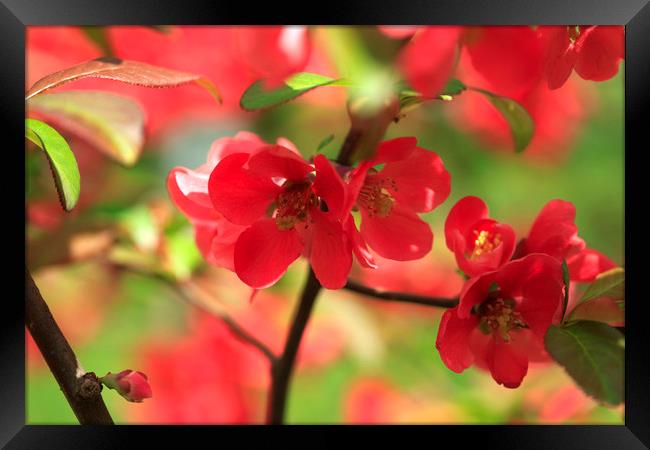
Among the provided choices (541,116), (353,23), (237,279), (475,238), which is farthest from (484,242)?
(541,116)

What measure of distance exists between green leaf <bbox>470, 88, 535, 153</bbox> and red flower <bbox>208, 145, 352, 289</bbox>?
15 centimetres

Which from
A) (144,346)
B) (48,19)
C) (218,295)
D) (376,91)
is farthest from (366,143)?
(144,346)

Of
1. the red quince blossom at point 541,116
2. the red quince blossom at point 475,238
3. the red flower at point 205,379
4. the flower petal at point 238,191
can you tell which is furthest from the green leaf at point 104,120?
the red quince blossom at point 541,116

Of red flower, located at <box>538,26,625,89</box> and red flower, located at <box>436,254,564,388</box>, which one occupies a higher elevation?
red flower, located at <box>538,26,625,89</box>

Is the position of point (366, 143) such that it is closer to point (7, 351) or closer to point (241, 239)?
point (241, 239)

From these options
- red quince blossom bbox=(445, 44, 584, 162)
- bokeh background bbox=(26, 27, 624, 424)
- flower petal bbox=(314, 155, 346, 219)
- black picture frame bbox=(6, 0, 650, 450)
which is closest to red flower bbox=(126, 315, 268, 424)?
bokeh background bbox=(26, 27, 624, 424)

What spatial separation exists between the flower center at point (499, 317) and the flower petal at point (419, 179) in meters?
0.08

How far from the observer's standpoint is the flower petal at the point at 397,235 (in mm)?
462

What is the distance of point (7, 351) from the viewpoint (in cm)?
60

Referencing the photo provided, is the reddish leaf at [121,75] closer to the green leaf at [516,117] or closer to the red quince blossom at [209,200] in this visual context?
the red quince blossom at [209,200]

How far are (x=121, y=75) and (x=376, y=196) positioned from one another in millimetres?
177

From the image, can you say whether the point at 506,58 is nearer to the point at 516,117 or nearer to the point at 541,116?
the point at 516,117

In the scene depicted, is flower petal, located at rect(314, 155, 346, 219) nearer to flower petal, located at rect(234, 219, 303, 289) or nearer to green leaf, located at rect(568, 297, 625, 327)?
flower petal, located at rect(234, 219, 303, 289)

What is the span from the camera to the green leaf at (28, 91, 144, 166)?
0.56m
